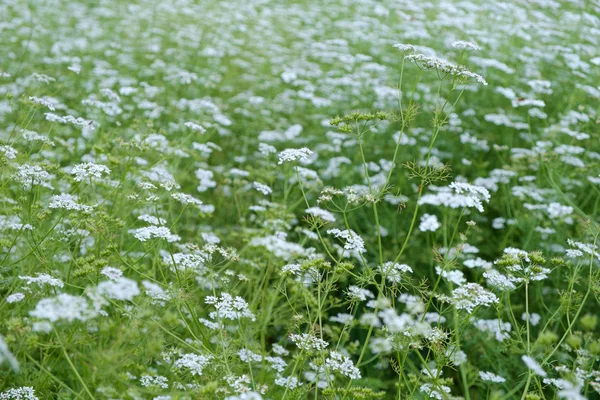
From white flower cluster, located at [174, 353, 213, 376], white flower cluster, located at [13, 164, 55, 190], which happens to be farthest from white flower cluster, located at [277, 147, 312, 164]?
white flower cluster, located at [13, 164, 55, 190]

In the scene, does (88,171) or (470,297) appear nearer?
(470,297)

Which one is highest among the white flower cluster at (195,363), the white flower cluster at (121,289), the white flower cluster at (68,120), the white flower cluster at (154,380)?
the white flower cluster at (121,289)

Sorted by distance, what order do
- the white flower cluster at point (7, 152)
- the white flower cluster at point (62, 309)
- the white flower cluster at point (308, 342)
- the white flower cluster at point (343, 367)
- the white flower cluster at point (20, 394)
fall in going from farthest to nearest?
the white flower cluster at point (7, 152)
the white flower cluster at point (343, 367)
the white flower cluster at point (308, 342)
the white flower cluster at point (20, 394)
the white flower cluster at point (62, 309)

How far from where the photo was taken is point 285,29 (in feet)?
37.6

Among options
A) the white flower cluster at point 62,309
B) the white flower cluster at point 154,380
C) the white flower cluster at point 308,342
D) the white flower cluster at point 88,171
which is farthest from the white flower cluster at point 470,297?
the white flower cluster at point 88,171

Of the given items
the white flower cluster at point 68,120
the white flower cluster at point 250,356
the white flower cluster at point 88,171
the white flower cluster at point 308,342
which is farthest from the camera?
the white flower cluster at point 68,120

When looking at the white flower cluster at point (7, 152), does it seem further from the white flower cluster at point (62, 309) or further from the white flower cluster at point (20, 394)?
the white flower cluster at point (62, 309)

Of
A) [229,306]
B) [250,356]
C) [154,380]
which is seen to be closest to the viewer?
[154,380]

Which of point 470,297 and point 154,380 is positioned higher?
point 470,297

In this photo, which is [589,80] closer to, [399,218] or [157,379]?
[399,218]

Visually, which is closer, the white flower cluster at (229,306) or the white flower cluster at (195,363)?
the white flower cluster at (195,363)

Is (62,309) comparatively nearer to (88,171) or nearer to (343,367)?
(88,171)

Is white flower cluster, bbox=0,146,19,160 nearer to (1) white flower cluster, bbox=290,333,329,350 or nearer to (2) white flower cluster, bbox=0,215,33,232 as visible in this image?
(2) white flower cluster, bbox=0,215,33,232

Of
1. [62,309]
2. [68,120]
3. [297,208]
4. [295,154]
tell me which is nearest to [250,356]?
[295,154]
